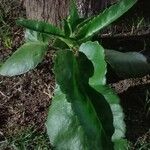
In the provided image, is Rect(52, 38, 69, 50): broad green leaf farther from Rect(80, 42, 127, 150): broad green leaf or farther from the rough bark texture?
the rough bark texture

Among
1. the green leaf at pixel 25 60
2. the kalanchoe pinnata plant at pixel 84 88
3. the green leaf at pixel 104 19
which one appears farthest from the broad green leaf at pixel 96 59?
the green leaf at pixel 25 60

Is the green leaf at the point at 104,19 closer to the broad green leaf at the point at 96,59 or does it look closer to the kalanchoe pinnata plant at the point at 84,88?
the kalanchoe pinnata plant at the point at 84,88

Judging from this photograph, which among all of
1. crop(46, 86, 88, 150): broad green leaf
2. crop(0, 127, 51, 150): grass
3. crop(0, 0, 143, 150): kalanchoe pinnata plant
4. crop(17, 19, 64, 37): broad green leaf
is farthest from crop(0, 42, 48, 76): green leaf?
crop(0, 127, 51, 150): grass

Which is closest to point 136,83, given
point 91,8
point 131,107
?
point 131,107

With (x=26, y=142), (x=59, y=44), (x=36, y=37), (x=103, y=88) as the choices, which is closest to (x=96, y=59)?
(x=103, y=88)

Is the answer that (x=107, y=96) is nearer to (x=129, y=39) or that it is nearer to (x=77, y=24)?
(x=77, y=24)

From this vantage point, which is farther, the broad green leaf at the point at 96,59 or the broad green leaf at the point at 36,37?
the broad green leaf at the point at 36,37
